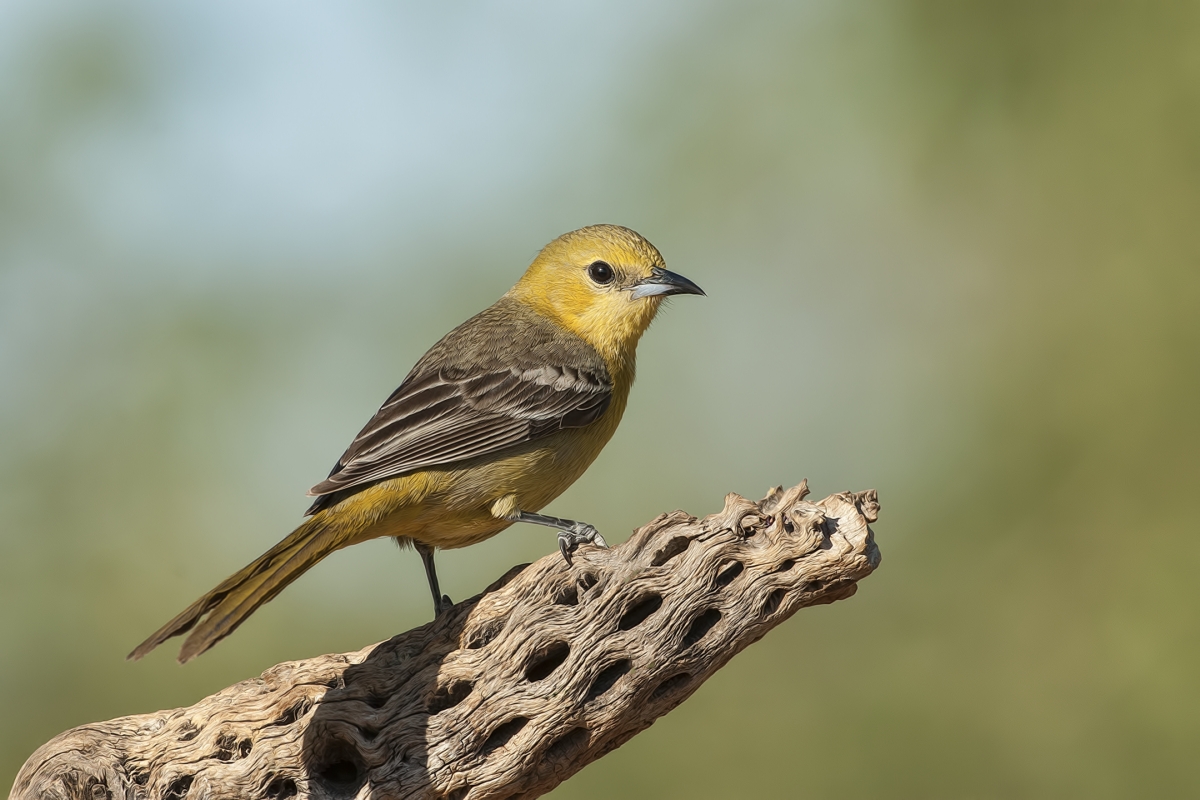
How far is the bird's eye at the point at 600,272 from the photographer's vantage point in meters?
6.80

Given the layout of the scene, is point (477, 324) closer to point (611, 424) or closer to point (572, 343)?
point (572, 343)

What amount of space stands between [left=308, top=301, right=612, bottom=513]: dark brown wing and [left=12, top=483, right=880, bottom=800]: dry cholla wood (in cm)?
99

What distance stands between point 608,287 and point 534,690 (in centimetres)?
301

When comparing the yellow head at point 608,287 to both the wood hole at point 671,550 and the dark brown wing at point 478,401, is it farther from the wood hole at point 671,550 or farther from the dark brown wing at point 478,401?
the wood hole at point 671,550

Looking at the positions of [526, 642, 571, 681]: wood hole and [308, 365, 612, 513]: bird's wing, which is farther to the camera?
[308, 365, 612, 513]: bird's wing

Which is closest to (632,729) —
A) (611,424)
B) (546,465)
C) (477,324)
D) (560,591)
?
(560,591)

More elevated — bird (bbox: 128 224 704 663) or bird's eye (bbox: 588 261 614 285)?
bird's eye (bbox: 588 261 614 285)

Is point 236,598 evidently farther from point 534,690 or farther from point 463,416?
point 463,416

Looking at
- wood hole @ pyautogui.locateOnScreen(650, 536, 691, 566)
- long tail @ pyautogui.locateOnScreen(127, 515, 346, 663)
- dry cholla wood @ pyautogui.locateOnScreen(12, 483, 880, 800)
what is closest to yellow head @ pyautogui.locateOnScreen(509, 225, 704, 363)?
wood hole @ pyautogui.locateOnScreen(650, 536, 691, 566)

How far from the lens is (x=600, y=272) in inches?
268

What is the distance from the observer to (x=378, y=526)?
17.5ft

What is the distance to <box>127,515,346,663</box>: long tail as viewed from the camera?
4656 mm

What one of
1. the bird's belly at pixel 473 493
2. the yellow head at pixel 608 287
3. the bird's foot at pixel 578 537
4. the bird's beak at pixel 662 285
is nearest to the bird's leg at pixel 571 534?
the bird's foot at pixel 578 537

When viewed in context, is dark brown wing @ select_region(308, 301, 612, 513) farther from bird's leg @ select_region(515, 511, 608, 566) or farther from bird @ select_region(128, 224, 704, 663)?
bird's leg @ select_region(515, 511, 608, 566)
